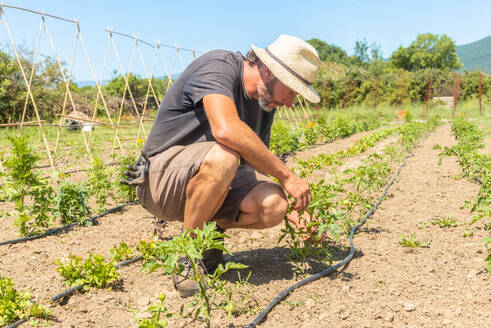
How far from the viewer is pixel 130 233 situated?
3342mm

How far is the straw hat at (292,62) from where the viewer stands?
2146 millimetres

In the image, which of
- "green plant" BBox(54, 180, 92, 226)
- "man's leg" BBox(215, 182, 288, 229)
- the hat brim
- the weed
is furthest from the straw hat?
"green plant" BBox(54, 180, 92, 226)

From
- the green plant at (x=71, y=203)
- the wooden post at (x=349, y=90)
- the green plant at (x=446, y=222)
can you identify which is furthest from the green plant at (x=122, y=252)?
the wooden post at (x=349, y=90)

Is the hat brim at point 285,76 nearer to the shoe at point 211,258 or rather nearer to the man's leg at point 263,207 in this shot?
the man's leg at point 263,207

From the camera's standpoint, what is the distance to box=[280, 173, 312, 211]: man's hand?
82.7 inches

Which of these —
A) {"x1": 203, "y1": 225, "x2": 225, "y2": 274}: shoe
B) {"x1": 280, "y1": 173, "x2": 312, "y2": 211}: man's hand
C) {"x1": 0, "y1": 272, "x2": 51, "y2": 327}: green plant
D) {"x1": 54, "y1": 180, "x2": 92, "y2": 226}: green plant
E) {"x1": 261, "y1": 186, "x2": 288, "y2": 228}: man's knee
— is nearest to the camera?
{"x1": 0, "y1": 272, "x2": 51, "y2": 327}: green plant

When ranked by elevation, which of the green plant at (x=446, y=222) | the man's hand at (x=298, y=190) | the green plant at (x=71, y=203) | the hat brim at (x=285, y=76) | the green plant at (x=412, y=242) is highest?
the hat brim at (x=285, y=76)

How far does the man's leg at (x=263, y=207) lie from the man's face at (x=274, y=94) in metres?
0.46

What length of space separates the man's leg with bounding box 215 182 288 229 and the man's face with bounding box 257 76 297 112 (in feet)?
1.50

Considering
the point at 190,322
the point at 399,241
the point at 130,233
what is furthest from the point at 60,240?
the point at 399,241

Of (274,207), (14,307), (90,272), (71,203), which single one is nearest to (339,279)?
(274,207)

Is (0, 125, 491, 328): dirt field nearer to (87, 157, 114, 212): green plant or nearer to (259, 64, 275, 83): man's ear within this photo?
(87, 157, 114, 212): green plant

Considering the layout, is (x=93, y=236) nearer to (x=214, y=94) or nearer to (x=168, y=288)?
(x=168, y=288)

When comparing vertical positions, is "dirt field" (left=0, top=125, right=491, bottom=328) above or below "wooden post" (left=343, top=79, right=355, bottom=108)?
below
